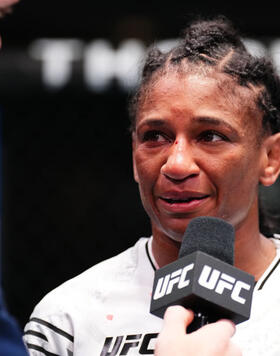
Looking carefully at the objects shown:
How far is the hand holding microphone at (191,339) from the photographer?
1027 mm

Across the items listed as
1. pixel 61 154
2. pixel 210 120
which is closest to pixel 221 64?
pixel 210 120

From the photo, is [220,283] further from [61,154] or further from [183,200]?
[61,154]

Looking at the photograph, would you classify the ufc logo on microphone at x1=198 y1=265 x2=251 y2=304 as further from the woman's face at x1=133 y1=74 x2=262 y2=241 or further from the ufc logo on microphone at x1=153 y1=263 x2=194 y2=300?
the woman's face at x1=133 y1=74 x2=262 y2=241

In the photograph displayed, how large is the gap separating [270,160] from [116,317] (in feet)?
1.71

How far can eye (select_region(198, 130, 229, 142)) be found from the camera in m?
1.58

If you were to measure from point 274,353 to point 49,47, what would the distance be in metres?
2.62

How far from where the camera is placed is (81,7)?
3623mm

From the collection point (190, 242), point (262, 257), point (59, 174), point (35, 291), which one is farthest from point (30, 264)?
point (190, 242)

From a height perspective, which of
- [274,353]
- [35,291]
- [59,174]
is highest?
[274,353]

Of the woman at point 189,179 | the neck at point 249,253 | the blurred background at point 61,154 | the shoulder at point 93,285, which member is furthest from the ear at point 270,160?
the blurred background at point 61,154

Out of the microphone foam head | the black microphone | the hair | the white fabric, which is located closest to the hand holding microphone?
the black microphone

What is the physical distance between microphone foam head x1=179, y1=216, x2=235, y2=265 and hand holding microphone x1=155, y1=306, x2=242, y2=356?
0.17m

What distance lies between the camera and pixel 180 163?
153 cm

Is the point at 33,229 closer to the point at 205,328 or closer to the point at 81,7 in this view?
the point at 81,7
